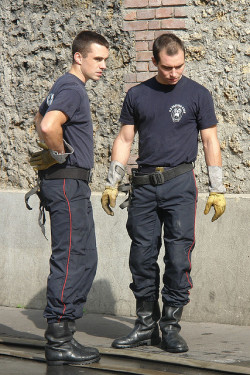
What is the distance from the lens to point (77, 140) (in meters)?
5.23

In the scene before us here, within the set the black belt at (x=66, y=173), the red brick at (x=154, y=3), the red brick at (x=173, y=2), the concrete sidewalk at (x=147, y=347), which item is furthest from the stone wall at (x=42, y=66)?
the black belt at (x=66, y=173)

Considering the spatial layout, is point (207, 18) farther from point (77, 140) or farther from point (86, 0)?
point (77, 140)

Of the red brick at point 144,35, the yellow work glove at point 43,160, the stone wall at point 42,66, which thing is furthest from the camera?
the stone wall at point 42,66

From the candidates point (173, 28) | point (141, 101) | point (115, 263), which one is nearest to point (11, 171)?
point (115, 263)

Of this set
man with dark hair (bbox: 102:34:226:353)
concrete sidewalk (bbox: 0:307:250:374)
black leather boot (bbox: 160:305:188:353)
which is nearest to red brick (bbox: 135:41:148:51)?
man with dark hair (bbox: 102:34:226:353)

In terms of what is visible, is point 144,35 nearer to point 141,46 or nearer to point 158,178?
point 141,46

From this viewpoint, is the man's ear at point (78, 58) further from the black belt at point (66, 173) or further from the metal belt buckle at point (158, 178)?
the metal belt buckle at point (158, 178)

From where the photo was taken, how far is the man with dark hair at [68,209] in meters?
5.14

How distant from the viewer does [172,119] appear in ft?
17.9

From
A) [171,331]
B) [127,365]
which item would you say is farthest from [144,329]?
[127,365]

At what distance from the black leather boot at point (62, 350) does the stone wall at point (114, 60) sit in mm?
2244

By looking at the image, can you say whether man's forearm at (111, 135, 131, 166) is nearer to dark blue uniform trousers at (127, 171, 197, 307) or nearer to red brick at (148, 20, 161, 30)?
dark blue uniform trousers at (127, 171, 197, 307)

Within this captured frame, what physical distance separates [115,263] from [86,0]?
2.48 meters

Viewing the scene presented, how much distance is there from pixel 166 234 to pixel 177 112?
2.77ft
